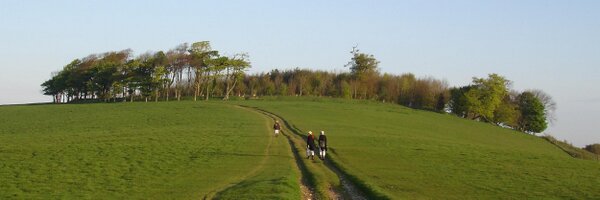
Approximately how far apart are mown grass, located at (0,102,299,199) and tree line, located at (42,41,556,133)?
151 ft

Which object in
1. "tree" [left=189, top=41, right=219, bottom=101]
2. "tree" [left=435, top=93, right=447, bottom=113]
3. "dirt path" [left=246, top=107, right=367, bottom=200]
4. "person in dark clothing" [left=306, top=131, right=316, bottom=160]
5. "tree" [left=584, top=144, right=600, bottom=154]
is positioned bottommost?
"tree" [left=584, top=144, right=600, bottom=154]

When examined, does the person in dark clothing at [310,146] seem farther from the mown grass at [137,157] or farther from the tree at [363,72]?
the tree at [363,72]

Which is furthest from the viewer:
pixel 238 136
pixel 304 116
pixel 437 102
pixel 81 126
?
pixel 437 102

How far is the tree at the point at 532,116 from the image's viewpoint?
120250mm

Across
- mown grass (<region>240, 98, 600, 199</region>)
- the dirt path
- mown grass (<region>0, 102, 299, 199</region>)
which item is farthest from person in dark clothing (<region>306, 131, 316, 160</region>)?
mown grass (<region>240, 98, 600, 199</region>)

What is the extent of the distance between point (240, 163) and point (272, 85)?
111880 mm

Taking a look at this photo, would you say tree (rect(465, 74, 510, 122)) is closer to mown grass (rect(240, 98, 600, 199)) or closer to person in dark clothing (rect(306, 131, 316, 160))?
mown grass (rect(240, 98, 600, 199))

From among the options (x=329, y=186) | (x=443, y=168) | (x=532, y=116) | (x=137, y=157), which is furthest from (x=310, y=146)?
(x=532, y=116)

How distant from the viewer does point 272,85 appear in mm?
147375

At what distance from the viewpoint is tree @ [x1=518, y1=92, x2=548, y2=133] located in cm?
12025

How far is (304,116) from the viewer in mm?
77062

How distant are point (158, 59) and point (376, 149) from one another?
277ft

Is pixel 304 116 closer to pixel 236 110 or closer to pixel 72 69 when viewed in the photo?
pixel 236 110

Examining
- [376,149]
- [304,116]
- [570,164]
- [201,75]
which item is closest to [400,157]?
[376,149]
